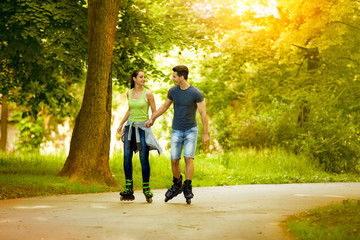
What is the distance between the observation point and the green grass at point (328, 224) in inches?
252

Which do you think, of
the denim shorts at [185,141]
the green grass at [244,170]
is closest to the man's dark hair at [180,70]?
the denim shorts at [185,141]

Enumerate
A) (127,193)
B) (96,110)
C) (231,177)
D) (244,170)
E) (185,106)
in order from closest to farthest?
(185,106)
(127,193)
(96,110)
(231,177)
(244,170)

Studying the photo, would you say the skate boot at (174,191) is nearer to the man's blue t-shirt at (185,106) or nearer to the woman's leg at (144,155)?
the woman's leg at (144,155)

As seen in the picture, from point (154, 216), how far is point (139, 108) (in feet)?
8.65

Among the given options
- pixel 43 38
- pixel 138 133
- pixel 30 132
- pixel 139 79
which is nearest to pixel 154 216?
pixel 138 133

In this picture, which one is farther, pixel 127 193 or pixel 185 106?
pixel 127 193

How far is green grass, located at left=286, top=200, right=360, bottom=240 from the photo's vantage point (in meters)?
6.41

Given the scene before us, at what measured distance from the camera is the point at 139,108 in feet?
34.5

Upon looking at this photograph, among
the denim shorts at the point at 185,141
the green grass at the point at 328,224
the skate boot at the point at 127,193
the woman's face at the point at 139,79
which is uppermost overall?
the woman's face at the point at 139,79

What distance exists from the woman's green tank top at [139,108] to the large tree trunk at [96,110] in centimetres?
317

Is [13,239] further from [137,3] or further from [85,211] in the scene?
[137,3]

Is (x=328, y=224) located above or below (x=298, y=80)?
below

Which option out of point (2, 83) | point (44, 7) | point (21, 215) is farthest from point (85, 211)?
point (2, 83)

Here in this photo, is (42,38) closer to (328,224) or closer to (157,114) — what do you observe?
(157,114)
